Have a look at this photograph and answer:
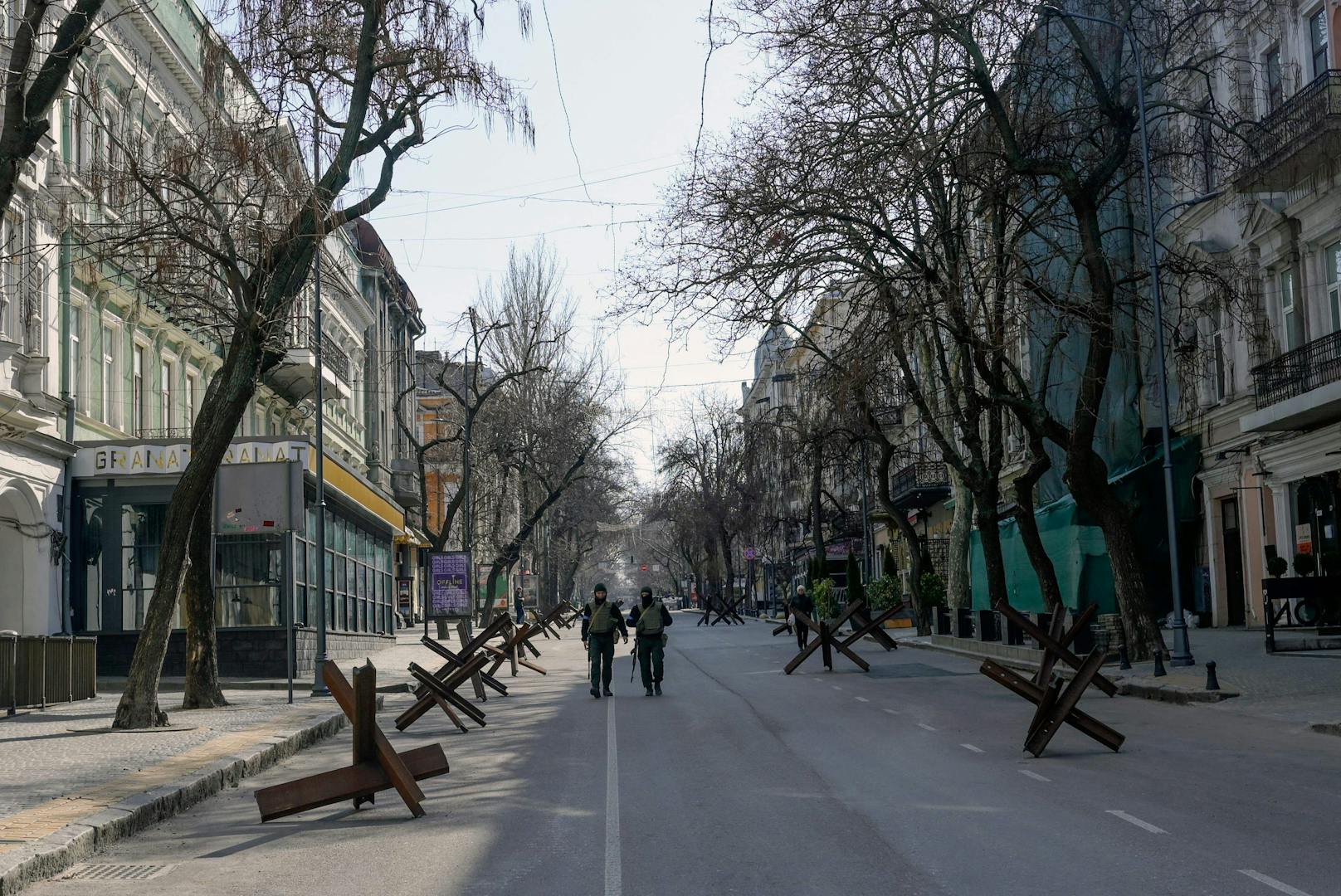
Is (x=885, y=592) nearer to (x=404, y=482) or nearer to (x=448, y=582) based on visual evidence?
(x=448, y=582)

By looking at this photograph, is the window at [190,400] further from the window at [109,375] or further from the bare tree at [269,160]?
the bare tree at [269,160]

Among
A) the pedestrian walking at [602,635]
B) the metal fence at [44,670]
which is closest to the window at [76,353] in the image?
the metal fence at [44,670]

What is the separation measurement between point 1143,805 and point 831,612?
124 ft

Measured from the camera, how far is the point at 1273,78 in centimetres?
2861

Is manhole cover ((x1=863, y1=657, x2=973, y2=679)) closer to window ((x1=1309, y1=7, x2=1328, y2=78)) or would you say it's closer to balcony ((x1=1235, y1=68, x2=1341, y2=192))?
balcony ((x1=1235, y1=68, x2=1341, y2=192))

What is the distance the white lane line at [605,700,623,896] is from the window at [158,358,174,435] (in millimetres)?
19314

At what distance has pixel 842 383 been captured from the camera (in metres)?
22.4

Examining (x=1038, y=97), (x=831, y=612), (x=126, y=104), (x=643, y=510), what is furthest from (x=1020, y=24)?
(x=643, y=510)

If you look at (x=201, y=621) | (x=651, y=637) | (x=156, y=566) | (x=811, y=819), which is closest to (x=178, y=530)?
(x=201, y=621)

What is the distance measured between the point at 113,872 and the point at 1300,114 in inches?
902

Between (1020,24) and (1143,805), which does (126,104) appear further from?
(1143,805)

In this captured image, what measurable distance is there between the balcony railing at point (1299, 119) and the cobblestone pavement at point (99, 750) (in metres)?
17.0

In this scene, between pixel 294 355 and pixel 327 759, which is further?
pixel 294 355

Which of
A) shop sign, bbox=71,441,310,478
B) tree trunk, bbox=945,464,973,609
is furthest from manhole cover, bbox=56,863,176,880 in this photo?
tree trunk, bbox=945,464,973,609
